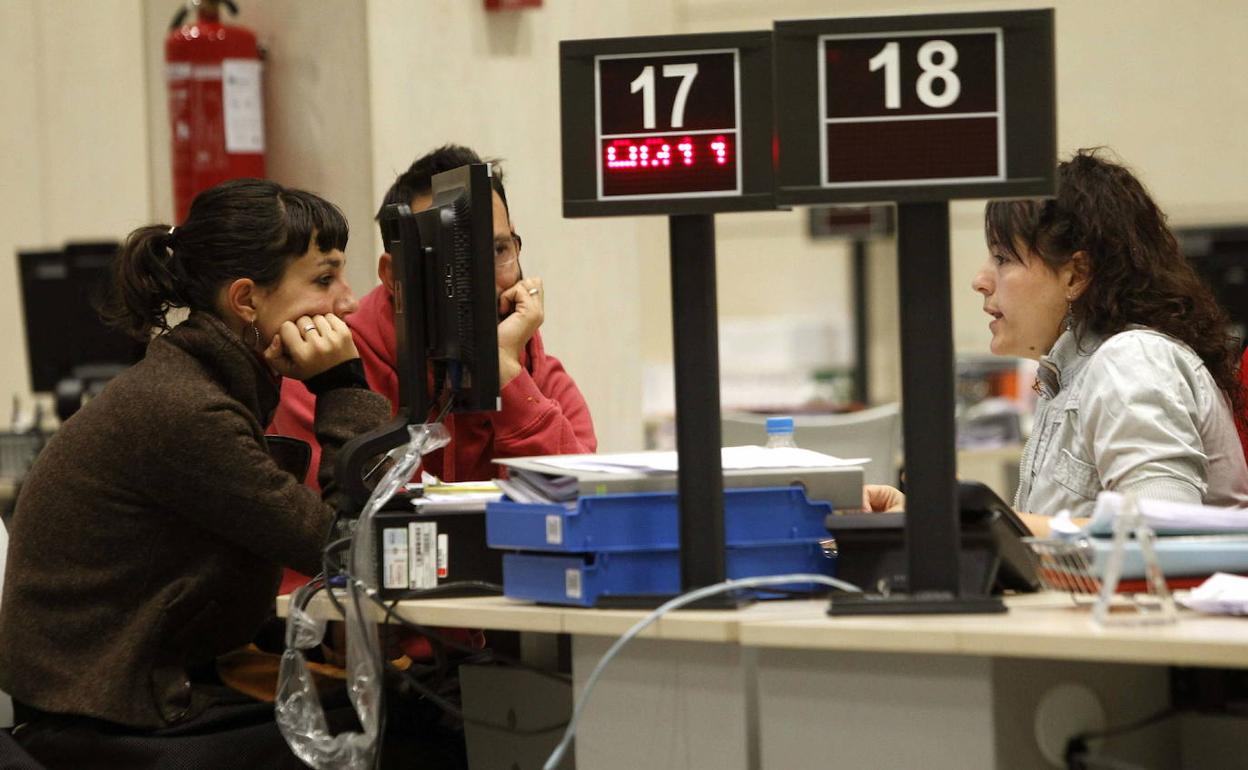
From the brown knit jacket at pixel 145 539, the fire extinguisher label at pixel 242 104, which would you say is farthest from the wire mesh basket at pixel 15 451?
the brown knit jacket at pixel 145 539

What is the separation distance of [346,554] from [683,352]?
54 cm

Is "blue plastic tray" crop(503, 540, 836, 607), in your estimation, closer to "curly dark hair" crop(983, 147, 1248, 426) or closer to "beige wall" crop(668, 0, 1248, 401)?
"curly dark hair" crop(983, 147, 1248, 426)

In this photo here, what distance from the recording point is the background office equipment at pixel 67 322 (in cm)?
434

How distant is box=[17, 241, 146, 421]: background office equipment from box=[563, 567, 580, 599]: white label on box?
305cm

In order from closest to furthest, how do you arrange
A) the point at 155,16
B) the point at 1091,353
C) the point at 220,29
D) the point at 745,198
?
the point at 745,198 → the point at 1091,353 → the point at 220,29 → the point at 155,16

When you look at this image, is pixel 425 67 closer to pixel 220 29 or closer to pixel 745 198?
pixel 220 29

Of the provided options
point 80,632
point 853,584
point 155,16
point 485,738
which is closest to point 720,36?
point 853,584

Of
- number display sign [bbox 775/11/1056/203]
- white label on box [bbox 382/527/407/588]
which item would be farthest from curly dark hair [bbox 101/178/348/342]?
number display sign [bbox 775/11/1056/203]

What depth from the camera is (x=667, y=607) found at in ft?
4.87

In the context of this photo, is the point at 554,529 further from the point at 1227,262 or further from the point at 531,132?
the point at 1227,262

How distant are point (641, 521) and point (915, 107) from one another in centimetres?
50

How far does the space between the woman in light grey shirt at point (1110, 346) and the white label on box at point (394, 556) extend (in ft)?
2.53

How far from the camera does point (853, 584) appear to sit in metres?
1.62

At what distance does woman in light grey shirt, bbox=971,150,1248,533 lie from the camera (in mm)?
1966
